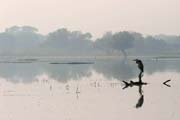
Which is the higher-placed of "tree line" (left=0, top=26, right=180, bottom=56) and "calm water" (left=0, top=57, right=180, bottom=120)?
"tree line" (left=0, top=26, right=180, bottom=56)

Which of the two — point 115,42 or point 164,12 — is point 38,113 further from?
point 164,12

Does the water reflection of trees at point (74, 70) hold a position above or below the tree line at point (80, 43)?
below

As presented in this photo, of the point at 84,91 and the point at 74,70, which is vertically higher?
the point at 74,70

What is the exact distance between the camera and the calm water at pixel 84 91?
96.8 inches

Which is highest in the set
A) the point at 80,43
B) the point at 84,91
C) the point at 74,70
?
the point at 80,43

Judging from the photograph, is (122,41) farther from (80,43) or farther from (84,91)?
(84,91)

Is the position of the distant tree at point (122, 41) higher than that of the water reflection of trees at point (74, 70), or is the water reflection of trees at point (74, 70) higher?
the distant tree at point (122, 41)

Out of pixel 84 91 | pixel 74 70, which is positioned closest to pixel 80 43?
pixel 74 70

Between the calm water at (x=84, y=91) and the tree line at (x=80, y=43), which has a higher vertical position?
the tree line at (x=80, y=43)

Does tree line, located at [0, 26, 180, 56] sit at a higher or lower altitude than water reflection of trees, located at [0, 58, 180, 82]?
higher

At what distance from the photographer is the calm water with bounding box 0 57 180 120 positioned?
8.07ft

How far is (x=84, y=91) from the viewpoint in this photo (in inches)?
97.3

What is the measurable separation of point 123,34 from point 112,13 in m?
0.14

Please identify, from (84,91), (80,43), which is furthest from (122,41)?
(84,91)
